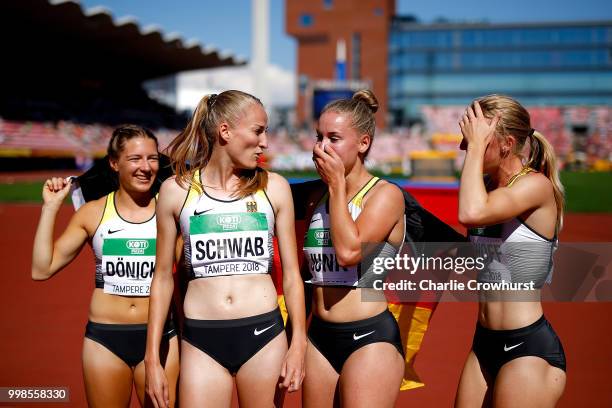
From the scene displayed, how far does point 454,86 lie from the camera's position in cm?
8369

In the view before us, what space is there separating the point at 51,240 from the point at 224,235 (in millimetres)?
1345

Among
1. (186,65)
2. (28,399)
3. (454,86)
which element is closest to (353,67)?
(454,86)

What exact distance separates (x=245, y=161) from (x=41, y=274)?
5.19ft

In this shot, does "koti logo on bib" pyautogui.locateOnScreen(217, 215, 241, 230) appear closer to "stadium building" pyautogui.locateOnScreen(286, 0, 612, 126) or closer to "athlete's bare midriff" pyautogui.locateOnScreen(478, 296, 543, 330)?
"athlete's bare midriff" pyautogui.locateOnScreen(478, 296, 543, 330)

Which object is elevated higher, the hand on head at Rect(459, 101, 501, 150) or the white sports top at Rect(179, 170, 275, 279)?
the hand on head at Rect(459, 101, 501, 150)

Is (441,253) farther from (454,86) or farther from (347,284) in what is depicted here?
(454,86)

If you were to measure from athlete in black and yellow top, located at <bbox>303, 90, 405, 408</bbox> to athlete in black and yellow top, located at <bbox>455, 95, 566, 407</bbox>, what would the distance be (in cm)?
44

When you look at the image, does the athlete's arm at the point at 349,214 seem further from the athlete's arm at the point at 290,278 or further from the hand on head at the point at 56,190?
the hand on head at the point at 56,190

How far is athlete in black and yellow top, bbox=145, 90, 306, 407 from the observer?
10.0ft

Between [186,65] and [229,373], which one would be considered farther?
[186,65]

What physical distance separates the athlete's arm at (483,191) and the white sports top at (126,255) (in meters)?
1.83

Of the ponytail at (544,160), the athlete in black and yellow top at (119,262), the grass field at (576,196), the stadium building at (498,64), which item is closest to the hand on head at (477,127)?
the ponytail at (544,160)

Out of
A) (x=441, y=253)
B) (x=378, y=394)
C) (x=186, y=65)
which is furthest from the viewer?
(x=186, y=65)

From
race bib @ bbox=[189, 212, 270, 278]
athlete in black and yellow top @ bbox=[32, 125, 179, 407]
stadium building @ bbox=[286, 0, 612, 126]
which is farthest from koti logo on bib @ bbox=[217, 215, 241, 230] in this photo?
stadium building @ bbox=[286, 0, 612, 126]
